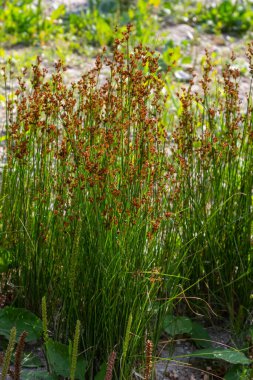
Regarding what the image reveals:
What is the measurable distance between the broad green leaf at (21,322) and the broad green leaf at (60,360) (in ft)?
0.69

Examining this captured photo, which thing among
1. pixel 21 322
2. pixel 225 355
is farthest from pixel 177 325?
pixel 21 322

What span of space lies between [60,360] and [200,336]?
687mm

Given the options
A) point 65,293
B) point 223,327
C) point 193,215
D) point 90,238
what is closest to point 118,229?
point 90,238

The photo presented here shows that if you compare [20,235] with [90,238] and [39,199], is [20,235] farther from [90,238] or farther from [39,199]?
[90,238]

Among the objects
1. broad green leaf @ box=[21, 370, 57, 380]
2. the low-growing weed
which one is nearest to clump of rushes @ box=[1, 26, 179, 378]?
the low-growing weed

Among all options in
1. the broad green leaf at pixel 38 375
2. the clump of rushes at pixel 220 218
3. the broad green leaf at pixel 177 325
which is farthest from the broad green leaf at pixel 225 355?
the broad green leaf at pixel 38 375

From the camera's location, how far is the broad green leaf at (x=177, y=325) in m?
3.29

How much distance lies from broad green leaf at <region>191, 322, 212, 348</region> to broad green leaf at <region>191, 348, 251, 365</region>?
0.22 meters

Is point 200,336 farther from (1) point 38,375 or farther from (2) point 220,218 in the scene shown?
(1) point 38,375

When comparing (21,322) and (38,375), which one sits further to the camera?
(21,322)

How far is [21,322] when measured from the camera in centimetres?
318

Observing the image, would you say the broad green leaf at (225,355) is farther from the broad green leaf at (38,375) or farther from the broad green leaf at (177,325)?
the broad green leaf at (38,375)

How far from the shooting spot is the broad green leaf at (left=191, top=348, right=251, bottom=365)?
3037 mm

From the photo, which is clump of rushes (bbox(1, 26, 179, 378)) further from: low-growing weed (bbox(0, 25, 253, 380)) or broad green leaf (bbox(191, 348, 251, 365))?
broad green leaf (bbox(191, 348, 251, 365))
